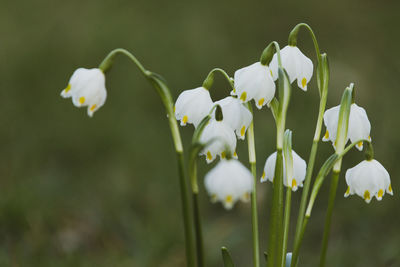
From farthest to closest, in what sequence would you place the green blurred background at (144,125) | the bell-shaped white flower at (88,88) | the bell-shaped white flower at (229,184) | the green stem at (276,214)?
the green blurred background at (144,125) → the green stem at (276,214) → the bell-shaped white flower at (88,88) → the bell-shaped white flower at (229,184)

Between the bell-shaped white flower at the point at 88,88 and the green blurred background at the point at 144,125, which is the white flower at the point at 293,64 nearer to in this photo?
the bell-shaped white flower at the point at 88,88

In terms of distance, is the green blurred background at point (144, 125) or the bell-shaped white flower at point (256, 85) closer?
the bell-shaped white flower at point (256, 85)

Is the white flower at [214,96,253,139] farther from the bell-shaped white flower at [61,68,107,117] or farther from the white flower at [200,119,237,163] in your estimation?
the bell-shaped white flower at [61,68,107,117]

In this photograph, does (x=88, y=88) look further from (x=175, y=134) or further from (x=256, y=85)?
(x=256, y=85)

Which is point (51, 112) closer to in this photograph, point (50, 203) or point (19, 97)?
point (19, 97)

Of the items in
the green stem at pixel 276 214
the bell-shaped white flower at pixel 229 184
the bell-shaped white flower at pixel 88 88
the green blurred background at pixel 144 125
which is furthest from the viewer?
the green blurred background at pixel 144 125

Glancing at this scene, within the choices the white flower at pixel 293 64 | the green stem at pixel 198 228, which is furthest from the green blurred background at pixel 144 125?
the green stem at pixel 198 228

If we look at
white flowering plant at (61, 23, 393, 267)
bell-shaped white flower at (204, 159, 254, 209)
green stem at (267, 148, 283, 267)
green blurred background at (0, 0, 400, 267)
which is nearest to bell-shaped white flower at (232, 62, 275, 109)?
white flowering plant at (61, 23, 393, 267)

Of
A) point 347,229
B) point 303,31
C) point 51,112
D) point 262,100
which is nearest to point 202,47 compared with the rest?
point 303,31
